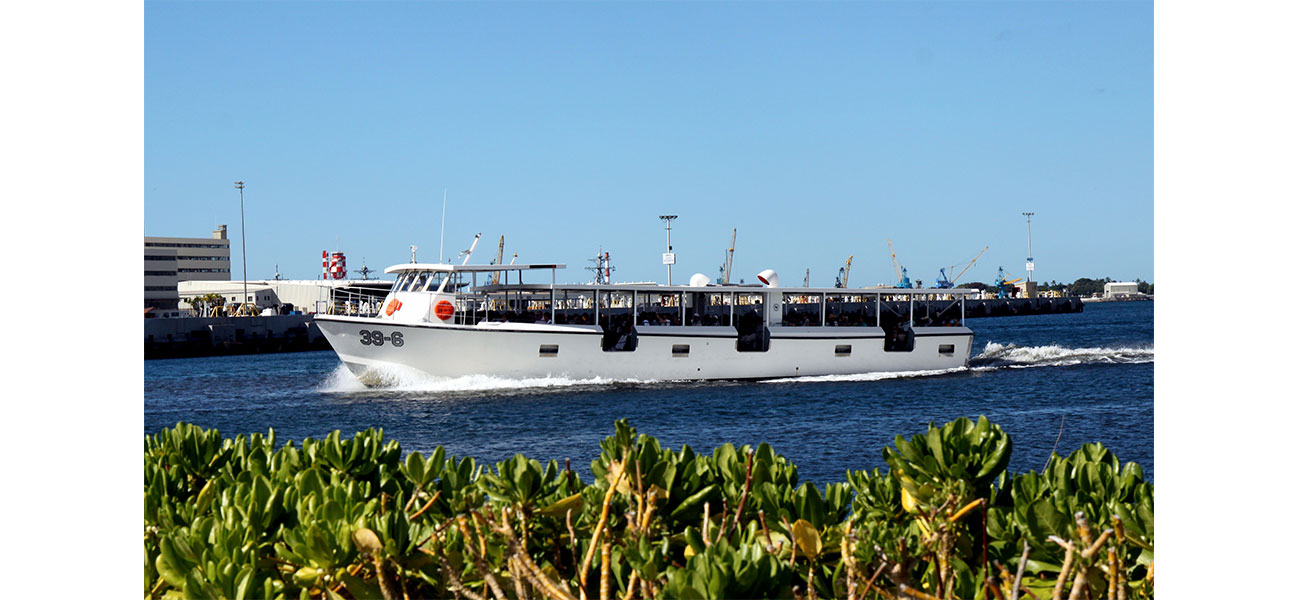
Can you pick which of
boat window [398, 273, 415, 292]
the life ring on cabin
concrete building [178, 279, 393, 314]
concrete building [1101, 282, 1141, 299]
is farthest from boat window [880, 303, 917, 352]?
concrete building [1101, 282, 1141, 299]

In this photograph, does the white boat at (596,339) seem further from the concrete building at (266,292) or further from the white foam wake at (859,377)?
the concrete building at (266,292)

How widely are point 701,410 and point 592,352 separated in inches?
182

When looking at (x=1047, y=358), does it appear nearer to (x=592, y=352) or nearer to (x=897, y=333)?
(x=897, y=333)

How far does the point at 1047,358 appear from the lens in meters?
37.7

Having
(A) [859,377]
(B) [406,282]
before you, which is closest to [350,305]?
(B) [406,282]

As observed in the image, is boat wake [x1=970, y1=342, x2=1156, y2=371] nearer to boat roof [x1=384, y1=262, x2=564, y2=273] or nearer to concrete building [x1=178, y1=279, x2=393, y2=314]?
boat roof [x1=384, y1=262, x2=564, y2=273]

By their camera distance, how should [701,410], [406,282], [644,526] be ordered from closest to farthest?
1. [644,526]
2. [701,410]
3. [406,282]

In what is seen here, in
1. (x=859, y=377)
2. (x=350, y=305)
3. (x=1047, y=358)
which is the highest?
(x=350, y=305)

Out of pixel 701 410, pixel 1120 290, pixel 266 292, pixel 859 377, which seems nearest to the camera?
pixel 701 410

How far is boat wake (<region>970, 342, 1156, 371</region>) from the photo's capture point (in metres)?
36.1

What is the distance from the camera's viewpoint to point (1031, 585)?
286 cm

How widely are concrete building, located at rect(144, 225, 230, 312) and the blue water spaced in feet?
107

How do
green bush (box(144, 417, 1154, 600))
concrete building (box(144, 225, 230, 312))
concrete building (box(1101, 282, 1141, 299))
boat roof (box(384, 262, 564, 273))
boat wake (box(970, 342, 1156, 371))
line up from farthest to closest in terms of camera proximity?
concrete building (box(1101, 282, 1141, 299)) → concrete building (box(144, 225, 230, 312)) → boat wake (box(970, 342, 1156, 371)) → boat roof (box(384, 262, 564, 273)) → green bush (box(144, 417, 1154, 600))

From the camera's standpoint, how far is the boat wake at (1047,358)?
36.1 meters
